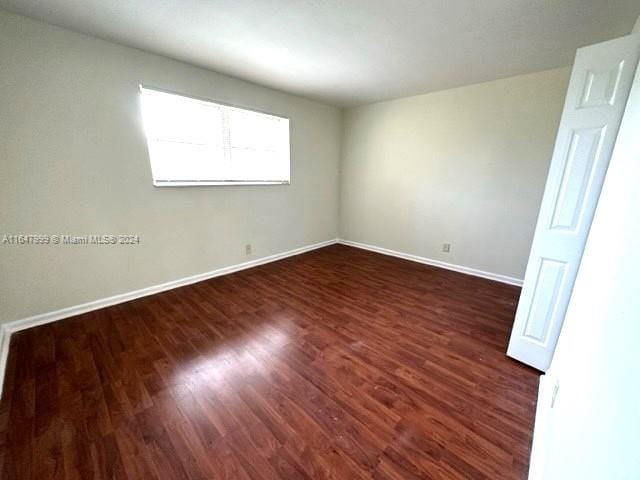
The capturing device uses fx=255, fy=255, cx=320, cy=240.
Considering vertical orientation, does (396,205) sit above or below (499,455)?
above

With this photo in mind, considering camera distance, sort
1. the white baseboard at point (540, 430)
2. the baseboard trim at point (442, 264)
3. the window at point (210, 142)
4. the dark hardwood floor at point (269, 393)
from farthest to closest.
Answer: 1. the baseboard trim at point (442, 264)
2. the window at point (210, 142)
3. the dark hardwood floor at point (269, 393)
4. the white baseboard at point (540, 430)

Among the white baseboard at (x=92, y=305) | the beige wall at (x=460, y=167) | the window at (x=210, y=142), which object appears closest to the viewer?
the white baseboard at (x=92, y=305)

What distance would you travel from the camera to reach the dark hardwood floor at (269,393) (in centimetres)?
118

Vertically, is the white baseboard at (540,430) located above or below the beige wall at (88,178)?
below

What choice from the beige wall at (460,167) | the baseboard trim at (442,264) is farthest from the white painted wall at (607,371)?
the baseboard trim at (442,264)

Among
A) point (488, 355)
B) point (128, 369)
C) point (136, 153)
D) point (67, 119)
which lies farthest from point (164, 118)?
point (488, 355)

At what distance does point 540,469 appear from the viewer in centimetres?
105

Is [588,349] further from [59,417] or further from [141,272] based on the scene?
[141,272]

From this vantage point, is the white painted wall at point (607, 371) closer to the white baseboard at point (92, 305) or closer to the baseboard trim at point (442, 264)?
the baseboard trim at point (442, 264)

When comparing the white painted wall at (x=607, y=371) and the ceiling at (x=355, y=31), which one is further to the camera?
the ceiling at (x=355, y=31)

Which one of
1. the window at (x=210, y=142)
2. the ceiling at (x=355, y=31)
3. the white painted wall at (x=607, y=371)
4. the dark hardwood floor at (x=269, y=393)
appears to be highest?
the ceiling at (x=355, y=31)

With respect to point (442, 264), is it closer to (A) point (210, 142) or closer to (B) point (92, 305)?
(A) point (210, 142)

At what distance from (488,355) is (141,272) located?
3287 mm

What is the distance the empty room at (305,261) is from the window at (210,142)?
0.03m
